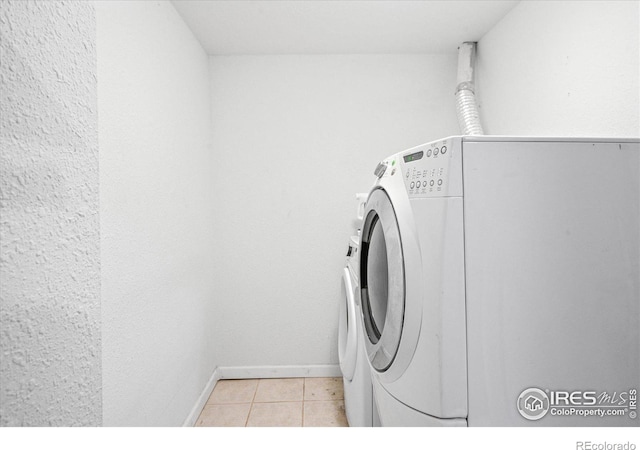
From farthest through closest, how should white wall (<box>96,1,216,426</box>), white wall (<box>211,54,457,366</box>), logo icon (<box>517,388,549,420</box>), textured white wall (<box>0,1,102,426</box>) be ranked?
1. white wall (<box>211,54,457,366</box>)
2. white wall (<box>96,1,216,426</box>)
3. logo icon (<box>517,388,549,420</box>)
4. textured white wall (<box>0,1,102,426</box>)

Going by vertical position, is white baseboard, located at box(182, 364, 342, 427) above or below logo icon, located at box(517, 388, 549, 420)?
below

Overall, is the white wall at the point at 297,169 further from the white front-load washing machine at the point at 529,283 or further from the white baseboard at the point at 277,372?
the white front-load washing machine at the point at 529,283

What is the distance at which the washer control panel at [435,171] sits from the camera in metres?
0.74

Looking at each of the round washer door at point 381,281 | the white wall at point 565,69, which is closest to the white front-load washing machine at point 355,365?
the round washer door at point 381,281

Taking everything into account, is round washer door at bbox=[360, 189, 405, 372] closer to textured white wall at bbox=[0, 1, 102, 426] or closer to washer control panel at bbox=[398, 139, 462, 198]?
washer control panel at bbox=[398, 139, 462, 198]

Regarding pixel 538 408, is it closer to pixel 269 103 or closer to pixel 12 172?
pixel 12 172

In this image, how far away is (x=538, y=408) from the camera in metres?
0.74

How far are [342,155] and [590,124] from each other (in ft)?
4.48

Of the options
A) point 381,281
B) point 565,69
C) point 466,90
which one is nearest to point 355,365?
point 381,281

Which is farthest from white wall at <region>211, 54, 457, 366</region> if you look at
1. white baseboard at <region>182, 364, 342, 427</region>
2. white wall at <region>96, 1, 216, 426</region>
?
white wall at <region>96, 1, 216, 426</region>

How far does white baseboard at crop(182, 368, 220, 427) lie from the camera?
1.70 meters

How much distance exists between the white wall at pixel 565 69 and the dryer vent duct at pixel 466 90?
87 mm

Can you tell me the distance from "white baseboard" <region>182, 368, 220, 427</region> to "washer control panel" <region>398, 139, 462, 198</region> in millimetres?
1728

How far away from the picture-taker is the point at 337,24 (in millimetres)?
1826
